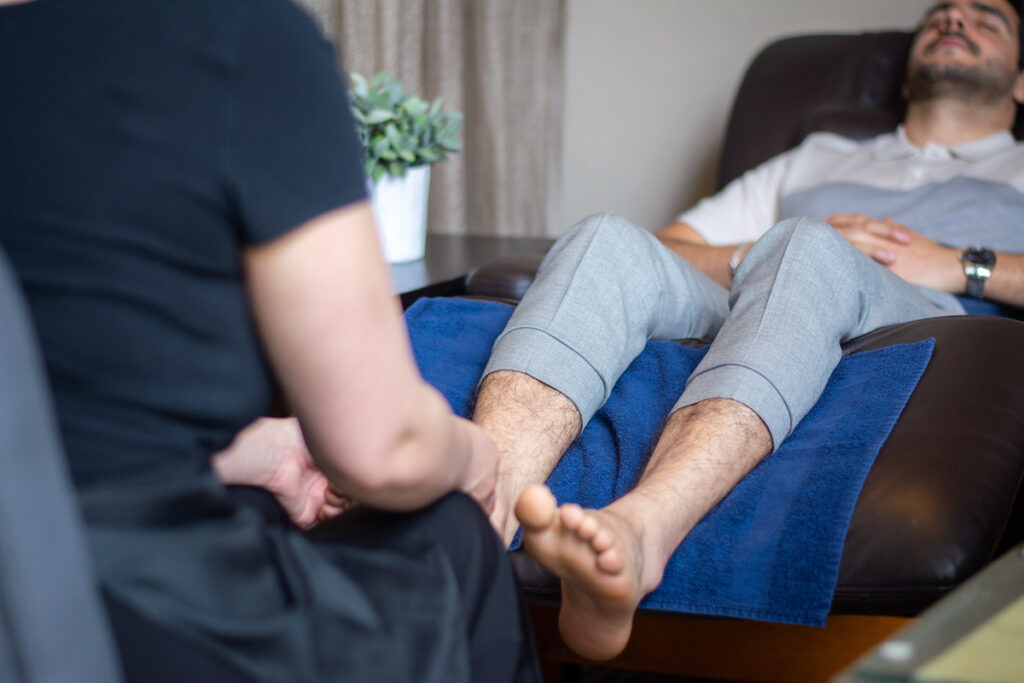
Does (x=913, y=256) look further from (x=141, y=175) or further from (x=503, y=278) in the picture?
(x=141, y=175)

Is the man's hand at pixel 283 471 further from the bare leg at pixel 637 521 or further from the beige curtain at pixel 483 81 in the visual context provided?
the beige curtain at pixel 483 81

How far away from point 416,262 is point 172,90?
1.19 metres

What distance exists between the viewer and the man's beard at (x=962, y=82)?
1.76m

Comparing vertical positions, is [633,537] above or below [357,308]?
below

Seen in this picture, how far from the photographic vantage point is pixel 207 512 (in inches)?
19.0

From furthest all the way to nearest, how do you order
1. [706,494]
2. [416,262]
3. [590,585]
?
[416,262] → [706,494] → [590,585]

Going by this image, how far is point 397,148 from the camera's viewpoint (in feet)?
4.73

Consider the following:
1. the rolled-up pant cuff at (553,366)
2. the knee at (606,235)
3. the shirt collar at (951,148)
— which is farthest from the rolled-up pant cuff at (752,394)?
the shirt collar at (951,148)

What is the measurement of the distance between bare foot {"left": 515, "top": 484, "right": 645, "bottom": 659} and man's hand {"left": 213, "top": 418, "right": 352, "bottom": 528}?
6.9 inches

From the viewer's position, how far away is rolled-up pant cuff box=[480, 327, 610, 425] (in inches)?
38.7

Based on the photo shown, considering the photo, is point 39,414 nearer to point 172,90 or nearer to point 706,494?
point 172,90

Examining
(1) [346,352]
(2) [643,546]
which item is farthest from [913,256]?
(1) [346,352]

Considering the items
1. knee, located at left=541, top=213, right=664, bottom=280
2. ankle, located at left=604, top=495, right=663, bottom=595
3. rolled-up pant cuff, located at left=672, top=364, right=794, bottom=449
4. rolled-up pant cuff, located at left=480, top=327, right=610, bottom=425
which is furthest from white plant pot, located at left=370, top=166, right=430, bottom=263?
ankle, located at left=604, top=495, right=663, bottom=595

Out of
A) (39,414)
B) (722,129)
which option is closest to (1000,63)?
(722,129)
